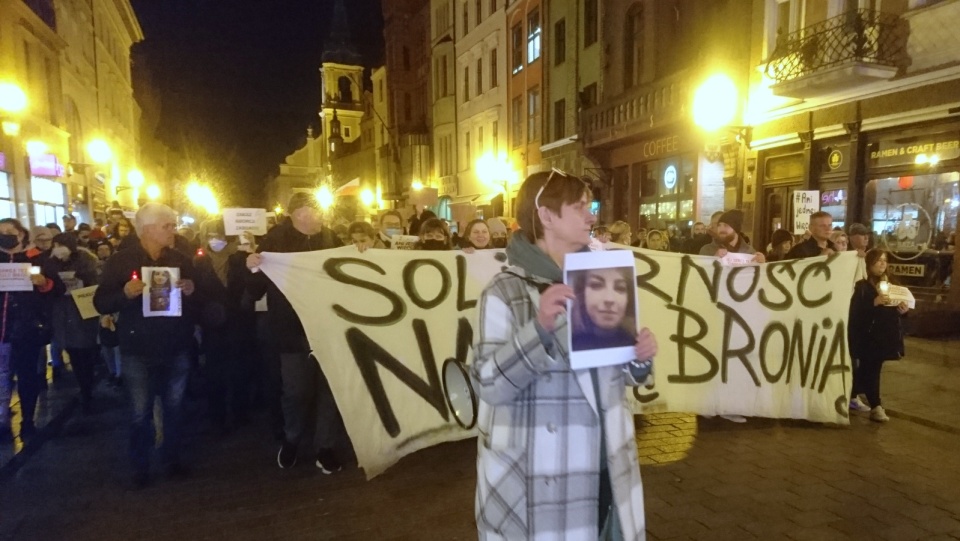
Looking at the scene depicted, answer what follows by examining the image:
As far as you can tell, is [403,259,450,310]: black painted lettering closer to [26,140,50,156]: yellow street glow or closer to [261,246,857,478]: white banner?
[261,246,857,478]: white banner

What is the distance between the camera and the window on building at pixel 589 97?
64.7ft

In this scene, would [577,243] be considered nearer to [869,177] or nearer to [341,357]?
[341,357]

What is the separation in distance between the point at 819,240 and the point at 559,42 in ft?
59.0

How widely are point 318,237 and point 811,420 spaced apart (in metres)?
4.72

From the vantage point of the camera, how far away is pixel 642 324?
5324 mm

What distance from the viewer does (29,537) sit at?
3746mm

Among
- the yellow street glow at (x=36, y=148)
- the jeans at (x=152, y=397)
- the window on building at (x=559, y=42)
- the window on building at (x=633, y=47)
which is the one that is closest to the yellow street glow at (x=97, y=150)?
the yellow street glow at (x=36, y=148)

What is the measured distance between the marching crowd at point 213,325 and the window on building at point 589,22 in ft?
47.3

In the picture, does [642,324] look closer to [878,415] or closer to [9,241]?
[878,415]

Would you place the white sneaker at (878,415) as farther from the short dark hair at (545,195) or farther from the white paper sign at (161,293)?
the white paper sign at (161,293)

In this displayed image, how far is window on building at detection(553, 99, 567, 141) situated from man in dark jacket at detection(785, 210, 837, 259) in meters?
16.2

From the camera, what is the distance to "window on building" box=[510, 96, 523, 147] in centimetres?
2538

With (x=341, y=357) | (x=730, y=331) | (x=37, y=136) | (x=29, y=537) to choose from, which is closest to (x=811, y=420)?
(x=730, y=331)

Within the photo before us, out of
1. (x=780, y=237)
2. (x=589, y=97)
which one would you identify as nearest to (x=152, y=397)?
(x=780, y=237)
